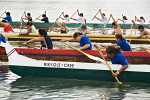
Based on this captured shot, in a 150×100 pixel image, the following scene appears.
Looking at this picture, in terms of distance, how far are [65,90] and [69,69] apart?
1153mm

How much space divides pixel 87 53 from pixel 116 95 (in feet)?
7.68

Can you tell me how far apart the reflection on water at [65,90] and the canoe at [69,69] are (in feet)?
0.64

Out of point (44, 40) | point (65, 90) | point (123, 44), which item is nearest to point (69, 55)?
point (44, 40)

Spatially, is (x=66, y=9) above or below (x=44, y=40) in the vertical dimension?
above

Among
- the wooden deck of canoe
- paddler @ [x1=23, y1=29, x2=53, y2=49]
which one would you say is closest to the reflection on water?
the wooden deck of canoe

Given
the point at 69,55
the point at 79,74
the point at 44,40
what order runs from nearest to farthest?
the point at 79,74 < the point at 69,55 < the point at 44,40

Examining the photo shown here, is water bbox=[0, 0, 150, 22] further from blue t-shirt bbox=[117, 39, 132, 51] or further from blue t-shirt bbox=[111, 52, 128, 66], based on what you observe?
blue t-shirt bbox=[111, 52, 128, 66]

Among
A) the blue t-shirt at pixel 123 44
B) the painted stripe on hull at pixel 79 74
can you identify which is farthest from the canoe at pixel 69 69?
the blue t-shirt at pixel 123 44

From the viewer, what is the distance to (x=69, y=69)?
15.6 m

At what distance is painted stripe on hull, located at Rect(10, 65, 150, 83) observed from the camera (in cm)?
1506

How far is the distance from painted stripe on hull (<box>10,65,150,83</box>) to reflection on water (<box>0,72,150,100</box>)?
161 mm

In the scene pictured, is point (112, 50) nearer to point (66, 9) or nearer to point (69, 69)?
point (69, 69)

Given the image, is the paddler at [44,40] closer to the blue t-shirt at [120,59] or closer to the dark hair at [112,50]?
the blue t-shirt at [120,59]

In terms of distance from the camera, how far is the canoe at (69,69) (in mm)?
14992
